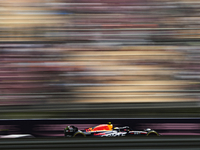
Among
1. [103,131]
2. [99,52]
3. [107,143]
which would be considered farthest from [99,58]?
[107,143]

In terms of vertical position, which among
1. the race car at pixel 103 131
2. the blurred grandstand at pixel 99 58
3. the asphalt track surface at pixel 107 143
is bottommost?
the asphalt track surface at pixel 107 143

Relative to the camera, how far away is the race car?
308cm

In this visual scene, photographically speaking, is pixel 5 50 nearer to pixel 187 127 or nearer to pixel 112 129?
pixel 112 129

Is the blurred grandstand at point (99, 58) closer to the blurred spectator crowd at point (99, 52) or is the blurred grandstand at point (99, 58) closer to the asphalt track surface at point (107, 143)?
the blurred spectator crowd at point (99, 52)

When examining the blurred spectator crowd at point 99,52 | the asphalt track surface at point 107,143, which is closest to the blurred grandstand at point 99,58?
the blurred spectator crowd at point 99,52

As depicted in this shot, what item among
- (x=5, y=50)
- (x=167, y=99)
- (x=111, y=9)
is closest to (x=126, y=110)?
(x=167, y=99)

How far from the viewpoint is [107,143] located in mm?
2383

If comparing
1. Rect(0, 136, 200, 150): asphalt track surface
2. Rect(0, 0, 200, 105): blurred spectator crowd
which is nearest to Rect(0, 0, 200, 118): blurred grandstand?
Rect(0, 0, 200, 105): blurred spectator crowd

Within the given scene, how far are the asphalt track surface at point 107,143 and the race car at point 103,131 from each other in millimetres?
631

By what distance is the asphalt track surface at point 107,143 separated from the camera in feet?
7.75

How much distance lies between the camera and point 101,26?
3.33 m

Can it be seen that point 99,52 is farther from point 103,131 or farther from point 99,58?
point 103,131

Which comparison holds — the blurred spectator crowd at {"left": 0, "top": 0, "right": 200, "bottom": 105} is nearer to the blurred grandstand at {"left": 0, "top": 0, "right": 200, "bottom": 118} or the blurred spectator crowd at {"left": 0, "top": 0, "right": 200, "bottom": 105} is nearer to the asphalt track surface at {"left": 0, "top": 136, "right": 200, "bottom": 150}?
the blurred grandstand at {"left": 0, "top": 0, "right": 200, "bottom": 118}

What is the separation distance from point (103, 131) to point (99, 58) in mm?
950
